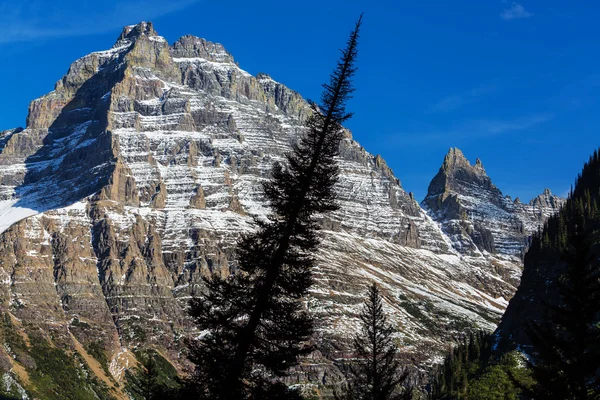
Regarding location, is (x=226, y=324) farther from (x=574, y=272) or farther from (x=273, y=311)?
(x=574, y=272)

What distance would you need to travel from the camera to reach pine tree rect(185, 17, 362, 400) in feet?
115

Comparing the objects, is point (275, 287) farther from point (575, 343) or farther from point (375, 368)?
point (375, 368)

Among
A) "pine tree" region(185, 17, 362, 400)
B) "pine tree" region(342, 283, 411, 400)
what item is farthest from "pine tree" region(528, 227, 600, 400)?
"pine tree" region(342, 283, 411, 400)

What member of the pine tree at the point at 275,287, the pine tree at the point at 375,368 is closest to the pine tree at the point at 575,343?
the pine tree at the point at 275,287

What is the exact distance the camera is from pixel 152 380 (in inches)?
3297

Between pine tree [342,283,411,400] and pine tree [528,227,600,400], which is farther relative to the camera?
pine tree [342,283,411,400]

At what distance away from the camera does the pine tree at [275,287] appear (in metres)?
35.1

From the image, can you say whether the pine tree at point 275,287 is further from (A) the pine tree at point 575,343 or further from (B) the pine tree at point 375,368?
(B) the pine tree at point 375,368

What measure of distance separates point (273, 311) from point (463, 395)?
108 metres

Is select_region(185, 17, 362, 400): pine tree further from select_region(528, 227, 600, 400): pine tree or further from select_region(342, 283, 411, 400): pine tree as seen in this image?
select_region(342, 283, 411, 400): pine tree

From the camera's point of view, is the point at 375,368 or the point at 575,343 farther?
the point at 375,368

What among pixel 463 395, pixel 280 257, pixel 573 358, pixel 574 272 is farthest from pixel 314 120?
pixel 463 395

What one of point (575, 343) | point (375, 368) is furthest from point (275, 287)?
point (375, 368)

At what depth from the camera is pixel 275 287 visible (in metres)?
35.8
